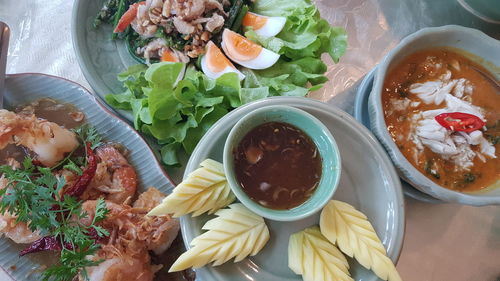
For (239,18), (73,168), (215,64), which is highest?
(239,18)

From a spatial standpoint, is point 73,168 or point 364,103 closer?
point 73,168

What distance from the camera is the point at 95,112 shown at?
1.76m

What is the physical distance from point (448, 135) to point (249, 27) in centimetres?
109

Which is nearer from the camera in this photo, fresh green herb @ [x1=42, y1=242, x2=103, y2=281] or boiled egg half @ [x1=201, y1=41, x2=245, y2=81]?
fresh green herb @ [x1=42, y1=242, x2=103, y2=281]

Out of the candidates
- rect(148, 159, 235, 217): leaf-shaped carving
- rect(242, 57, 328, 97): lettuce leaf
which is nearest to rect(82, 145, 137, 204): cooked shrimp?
rect(148, 159, 235, 217): leaf-shaped carving

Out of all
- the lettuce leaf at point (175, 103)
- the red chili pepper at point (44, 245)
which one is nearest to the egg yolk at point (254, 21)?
the lettuce leaf at point (175, 103)

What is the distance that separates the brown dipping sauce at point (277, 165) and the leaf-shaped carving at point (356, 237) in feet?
0.37

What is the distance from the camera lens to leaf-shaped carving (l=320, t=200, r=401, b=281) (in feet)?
3.93

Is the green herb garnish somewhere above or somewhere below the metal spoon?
below

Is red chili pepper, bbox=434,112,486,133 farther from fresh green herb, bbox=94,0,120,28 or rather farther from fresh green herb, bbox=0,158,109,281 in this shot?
fresh green herb, bbox=94,0,120,28

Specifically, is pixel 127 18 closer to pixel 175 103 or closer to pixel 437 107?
pixel 175 103

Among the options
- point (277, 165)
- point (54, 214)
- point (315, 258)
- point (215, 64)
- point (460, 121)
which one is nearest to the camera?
point (315, 258)

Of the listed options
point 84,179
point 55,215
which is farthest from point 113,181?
point 55,215

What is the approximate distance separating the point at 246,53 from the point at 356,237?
105cm
